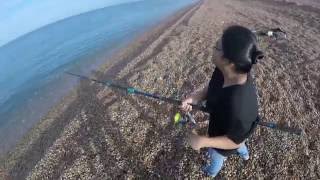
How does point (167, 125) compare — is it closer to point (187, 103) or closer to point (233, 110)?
point (187, 103)

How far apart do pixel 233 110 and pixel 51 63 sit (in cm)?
2569

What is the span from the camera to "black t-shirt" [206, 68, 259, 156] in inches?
148

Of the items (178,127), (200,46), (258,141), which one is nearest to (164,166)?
(178,127)

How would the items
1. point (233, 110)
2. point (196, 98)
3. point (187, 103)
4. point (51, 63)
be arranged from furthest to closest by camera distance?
point (51, 63) → point (187, 103) → point (196, 98) → point (233, 110)

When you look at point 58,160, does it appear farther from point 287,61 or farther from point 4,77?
point 4,77

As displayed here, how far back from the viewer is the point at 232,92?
3.76m

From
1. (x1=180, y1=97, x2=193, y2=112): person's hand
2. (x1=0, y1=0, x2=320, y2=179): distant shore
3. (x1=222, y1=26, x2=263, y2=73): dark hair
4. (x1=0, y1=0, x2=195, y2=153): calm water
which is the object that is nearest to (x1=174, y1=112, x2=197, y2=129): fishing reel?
(x1=180, y1=97, x2=193, y2=112): person's hand

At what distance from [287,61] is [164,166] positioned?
6.26 meters

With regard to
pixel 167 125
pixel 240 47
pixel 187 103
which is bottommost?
pixel 167 125

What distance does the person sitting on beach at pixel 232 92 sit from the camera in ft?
A: 11.8

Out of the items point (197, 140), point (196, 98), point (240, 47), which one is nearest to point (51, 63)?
point (196, 98)

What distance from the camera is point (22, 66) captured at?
3120 centimetres

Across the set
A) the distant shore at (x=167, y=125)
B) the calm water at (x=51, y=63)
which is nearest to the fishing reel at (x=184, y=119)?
the distant shore at (x=167, y=125)

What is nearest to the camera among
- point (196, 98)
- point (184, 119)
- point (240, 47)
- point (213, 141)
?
point (240, 47)
